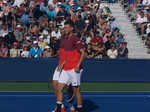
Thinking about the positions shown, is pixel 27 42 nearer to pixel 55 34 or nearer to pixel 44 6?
pixel 55 34

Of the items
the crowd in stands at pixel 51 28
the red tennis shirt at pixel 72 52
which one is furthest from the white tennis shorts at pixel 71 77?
the crowd in stands at pixel 51 28

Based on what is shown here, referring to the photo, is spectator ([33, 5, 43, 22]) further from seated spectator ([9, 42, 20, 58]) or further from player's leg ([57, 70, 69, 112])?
player's leg ([57, 70, 69, 112])

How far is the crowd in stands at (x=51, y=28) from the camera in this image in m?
17.7

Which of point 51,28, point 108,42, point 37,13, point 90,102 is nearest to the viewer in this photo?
point 90,102

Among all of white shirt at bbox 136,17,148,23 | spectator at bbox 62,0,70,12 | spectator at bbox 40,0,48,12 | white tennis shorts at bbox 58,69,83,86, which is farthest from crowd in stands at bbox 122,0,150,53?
white tennis shorts at bbox 58,69,83,86

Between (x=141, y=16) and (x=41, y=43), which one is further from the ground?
(x=141, y=16)

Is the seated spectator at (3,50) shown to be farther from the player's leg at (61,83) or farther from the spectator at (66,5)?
the player's leg at (61,83)

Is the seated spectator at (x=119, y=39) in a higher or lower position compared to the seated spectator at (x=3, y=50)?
higher

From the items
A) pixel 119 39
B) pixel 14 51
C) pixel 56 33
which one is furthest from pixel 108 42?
pixel 14 51

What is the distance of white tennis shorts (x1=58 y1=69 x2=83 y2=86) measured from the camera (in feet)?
31.8

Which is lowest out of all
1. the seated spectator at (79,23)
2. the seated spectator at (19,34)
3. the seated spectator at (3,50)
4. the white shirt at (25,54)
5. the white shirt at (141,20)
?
the white shirt at (25,54)

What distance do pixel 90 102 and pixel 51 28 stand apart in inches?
314

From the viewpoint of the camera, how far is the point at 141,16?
21.9m

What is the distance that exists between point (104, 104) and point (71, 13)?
958 centimetres
